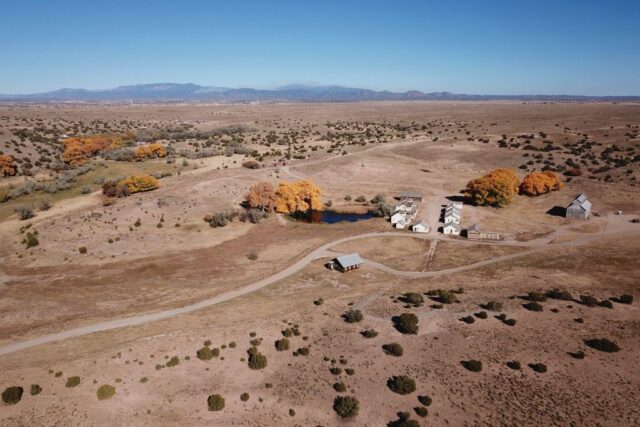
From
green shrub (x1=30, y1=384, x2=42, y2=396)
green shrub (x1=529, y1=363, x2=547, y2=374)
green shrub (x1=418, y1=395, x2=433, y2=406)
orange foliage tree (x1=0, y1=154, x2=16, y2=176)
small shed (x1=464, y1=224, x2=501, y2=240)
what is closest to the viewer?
green shrub (x1=418, y1=395, x2=433, y2=406)

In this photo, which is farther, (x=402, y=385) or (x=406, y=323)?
(x=406, y=323)

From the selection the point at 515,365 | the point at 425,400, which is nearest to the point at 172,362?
the point at 425,400

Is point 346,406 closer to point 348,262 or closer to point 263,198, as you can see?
point 348,262

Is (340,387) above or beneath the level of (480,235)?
beneath

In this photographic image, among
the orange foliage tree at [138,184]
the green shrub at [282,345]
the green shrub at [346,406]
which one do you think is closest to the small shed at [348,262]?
the green shrub at [282,345]

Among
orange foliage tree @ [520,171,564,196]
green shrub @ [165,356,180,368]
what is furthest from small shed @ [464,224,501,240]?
green shrub @ [165,356,180,368]

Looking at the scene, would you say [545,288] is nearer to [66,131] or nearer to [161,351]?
[161,351]

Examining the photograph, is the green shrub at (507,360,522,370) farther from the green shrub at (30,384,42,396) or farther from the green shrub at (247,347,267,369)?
the green shrub at (30,384,42,396)
